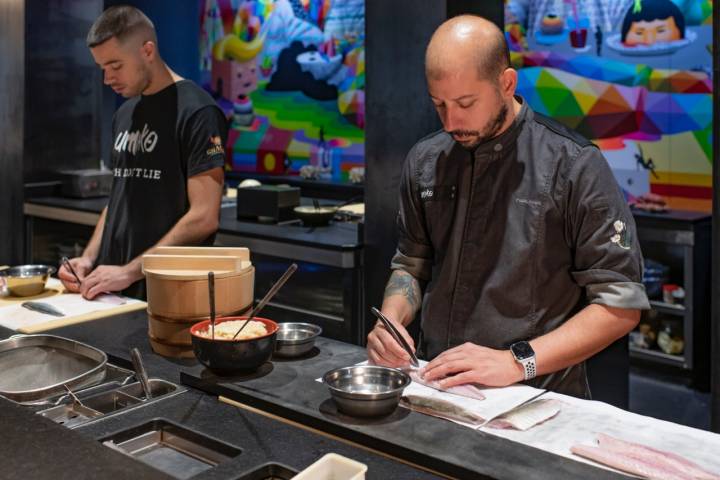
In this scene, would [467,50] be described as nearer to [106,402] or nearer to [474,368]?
[474,368]

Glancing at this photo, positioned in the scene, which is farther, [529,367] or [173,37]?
[173,37]

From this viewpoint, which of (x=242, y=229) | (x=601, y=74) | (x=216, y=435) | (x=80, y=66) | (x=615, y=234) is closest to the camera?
(x=216, y=435)

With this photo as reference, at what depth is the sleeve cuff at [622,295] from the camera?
2039 mm

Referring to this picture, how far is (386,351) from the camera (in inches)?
81.0

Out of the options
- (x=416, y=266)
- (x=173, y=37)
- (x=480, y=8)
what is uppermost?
(x=173, y=37)

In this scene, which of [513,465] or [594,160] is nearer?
[513,465]

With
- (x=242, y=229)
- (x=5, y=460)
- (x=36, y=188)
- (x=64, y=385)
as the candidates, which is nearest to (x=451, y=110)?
(x=64, y=385)

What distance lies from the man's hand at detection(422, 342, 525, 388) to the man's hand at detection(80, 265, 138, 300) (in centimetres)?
138

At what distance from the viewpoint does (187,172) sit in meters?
3.16

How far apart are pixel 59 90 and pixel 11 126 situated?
62cm

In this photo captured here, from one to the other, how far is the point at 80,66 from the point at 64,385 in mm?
4737

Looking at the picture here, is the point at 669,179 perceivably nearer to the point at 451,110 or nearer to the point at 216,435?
the point at 451,110

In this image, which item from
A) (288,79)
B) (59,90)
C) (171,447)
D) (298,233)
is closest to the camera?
(171,447)

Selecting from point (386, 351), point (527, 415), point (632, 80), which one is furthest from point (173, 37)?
point (527, 415)
